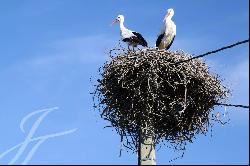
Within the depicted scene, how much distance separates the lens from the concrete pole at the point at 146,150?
625cm

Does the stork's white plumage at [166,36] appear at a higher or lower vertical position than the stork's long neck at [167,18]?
lower

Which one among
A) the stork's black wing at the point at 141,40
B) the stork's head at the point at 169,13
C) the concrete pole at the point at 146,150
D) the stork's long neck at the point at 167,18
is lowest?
the concrete pole at the point at 146,150

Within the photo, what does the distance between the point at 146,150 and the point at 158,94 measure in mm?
771

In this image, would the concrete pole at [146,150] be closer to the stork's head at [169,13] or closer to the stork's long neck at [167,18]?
the stork's long neck at [167,18]

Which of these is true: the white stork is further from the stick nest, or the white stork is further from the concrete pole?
the concrete pole

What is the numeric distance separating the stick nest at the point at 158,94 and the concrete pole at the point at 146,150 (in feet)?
0.51

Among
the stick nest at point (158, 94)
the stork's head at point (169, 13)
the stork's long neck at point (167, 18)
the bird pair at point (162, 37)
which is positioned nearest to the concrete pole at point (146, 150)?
the stick nest at point (158, 94)

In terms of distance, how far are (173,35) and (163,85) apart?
189 cm

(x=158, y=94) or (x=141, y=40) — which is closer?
(x=158, y=94)

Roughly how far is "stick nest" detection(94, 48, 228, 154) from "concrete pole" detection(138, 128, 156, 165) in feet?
0.51

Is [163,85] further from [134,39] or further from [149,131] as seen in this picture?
[134,39]

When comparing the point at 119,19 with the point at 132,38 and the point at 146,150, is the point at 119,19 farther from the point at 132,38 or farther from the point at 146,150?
the point at 146,150

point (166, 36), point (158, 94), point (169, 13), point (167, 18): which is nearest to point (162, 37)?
point (166, 36)

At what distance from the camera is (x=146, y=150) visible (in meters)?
6.32
